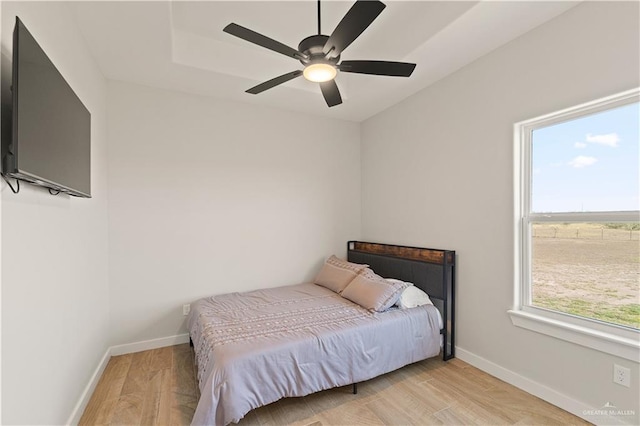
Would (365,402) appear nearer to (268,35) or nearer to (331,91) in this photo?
(331,91)

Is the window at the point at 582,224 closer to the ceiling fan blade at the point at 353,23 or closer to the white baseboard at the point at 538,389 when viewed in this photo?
the white baseboard at the point at 538,389

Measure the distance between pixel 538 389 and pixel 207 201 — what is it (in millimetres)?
3310

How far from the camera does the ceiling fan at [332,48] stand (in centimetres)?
148

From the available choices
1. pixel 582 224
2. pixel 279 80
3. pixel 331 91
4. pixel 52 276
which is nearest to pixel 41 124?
pixel 52 276

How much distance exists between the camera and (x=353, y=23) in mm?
1526

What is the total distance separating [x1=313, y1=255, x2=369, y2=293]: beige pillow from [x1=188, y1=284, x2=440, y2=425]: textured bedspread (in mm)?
279

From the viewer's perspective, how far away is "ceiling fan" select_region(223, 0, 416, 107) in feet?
4.84

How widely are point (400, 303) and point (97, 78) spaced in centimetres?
326

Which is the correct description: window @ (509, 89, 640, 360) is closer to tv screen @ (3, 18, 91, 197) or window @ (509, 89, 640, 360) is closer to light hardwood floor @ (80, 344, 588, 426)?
light hardwood floor @ (80, 344, 588, 426)

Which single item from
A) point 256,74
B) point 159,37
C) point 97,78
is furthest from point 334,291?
point 97,78

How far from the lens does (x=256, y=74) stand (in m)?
2.96

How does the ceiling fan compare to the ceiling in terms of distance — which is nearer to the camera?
the ceiling fan

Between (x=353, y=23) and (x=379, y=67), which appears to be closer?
(x=353, y=23)

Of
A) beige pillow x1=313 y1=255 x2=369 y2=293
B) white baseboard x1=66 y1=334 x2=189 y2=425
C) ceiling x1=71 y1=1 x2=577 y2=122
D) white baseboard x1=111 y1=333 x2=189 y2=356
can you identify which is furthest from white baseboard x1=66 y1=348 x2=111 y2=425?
ceiling x1=71 y1=1 x2=577 y2=122
